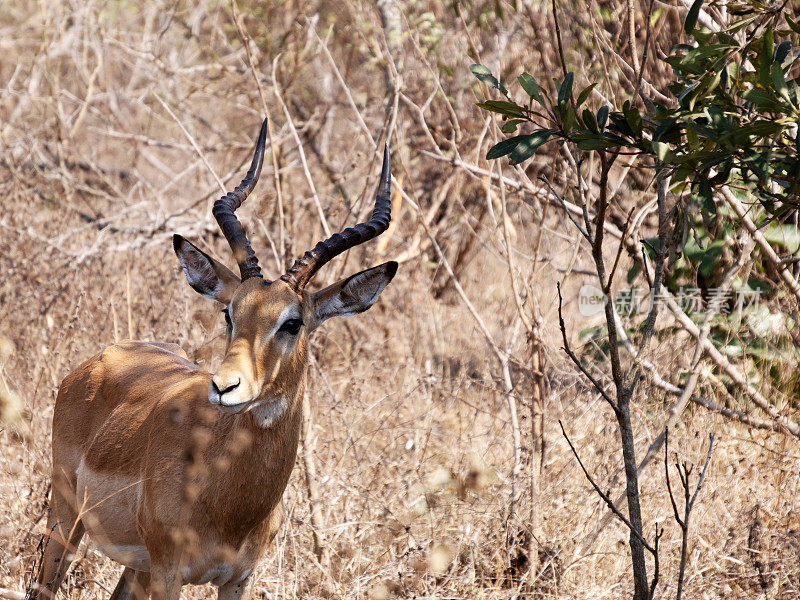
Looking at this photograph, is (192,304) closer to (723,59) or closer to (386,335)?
(386,335)

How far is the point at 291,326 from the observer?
3.56 meters

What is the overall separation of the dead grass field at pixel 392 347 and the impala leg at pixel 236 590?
425 millimetres

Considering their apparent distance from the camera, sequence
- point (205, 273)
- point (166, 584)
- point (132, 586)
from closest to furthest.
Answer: point (166, 584) < point (205, 273) < point (132, 586)

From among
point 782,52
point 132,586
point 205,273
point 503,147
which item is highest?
point 782,52

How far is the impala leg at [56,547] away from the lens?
4184mm

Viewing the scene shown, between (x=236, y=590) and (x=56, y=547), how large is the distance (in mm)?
1089

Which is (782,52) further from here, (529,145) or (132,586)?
(132,586)

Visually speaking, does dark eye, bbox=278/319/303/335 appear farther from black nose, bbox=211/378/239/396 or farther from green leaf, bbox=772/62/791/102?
green leaf, bbox=772/62/791/102

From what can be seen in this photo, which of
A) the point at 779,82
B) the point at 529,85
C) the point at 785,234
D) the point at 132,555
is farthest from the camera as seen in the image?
the point at 785,234

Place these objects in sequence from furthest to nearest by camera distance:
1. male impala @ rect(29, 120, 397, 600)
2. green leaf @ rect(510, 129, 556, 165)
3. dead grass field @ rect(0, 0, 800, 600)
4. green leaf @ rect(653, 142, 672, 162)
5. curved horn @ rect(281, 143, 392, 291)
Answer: dead grass field @ rect(0, 0, 800, 600) → curved horn @ rect(281, 143, 392, 291) → male impala @ rect(29, 120, 397, 600) → green leaf @ rect(510, 129, 556, 165) → green leaf @ rect(653, 142, 672, 162)

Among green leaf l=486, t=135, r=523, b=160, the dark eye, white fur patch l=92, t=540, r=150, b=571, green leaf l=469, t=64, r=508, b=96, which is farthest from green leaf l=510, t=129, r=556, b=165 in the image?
white fur patch l=92, t=540, r=150, b=571

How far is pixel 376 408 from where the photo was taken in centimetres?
604

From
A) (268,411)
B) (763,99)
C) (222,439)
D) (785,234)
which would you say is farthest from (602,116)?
(785,234)

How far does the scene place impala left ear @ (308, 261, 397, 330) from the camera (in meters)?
3.84
